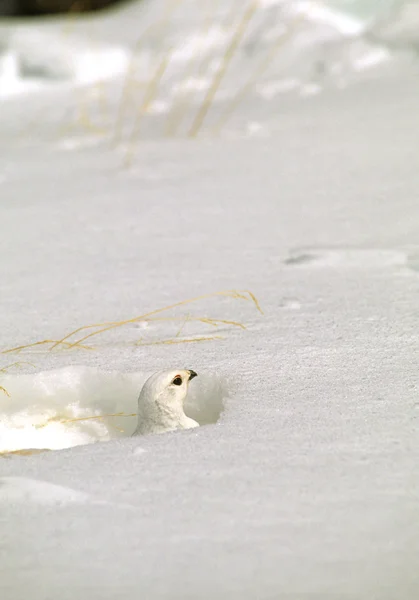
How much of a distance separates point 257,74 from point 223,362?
2.42 metres

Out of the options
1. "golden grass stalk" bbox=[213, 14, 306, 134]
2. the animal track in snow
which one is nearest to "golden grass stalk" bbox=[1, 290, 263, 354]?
the animal track in snow

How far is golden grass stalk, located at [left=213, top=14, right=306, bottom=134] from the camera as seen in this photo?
3048 mm

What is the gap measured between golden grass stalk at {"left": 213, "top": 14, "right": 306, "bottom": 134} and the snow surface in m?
0.19

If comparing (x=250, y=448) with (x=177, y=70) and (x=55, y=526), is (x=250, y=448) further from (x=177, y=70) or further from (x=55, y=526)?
(x=177, y=70)

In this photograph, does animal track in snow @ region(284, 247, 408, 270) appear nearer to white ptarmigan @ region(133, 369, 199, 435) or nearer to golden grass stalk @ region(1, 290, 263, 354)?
golden grass stalk @ region(1, 290, 263, 354)

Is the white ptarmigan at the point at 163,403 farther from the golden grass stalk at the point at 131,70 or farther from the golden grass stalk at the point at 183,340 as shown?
the golden grass stalk at the point at 131,70

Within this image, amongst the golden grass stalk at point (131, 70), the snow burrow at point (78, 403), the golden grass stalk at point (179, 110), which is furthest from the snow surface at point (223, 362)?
the golden grass stalk at point (131, 70)

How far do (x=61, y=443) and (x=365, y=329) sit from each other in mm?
570

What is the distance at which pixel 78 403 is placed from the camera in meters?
1.38

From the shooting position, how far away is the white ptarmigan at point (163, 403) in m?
1.20

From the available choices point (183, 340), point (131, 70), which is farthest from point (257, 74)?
point (183, 340)

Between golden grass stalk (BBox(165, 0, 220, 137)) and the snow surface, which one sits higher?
the snow surface

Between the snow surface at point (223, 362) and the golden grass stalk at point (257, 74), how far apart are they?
7.6 inches

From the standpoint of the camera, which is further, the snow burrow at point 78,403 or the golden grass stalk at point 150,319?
the golden grass stalk at point 150,319
